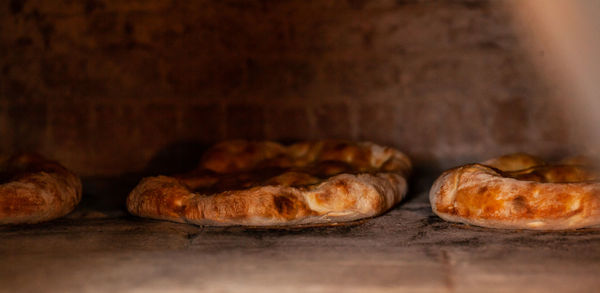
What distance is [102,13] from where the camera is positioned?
2908mm

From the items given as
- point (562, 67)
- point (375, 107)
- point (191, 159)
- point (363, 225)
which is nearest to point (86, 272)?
point (363, 225)

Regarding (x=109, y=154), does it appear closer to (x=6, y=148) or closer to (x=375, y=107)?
(x=6, y=148)

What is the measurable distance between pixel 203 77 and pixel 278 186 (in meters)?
1.31

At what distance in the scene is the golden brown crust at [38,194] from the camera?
1.82 m

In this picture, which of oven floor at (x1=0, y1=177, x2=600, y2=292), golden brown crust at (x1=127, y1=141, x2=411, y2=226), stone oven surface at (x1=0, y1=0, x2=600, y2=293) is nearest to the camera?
oven floor at (x1=0, y1=177, x2=600, y2=292)

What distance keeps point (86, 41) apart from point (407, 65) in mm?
1578

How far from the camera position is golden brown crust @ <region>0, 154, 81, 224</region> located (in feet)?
5.97

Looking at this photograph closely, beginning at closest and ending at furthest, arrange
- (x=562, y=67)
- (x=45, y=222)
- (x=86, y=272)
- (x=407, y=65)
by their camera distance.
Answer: (x=86, y=272)
(x=45, y=222)
(x=562, y=67)
(x=407, y=65)

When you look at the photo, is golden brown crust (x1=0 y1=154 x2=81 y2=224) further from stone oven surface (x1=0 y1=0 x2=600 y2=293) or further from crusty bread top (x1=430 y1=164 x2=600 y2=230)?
crusty bread top (x1=430 y1=164 x2=600 y2=230)

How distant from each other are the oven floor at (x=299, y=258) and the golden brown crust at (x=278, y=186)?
49 millimetres

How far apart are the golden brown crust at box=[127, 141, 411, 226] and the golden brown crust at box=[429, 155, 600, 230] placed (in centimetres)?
24

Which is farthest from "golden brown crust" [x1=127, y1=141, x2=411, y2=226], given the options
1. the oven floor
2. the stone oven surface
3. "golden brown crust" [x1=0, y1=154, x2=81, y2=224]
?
the stone oven surface

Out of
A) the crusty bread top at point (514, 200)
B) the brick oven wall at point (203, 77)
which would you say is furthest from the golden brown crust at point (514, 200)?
the brick oven wall at point (203, 77)

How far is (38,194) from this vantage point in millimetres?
1866
